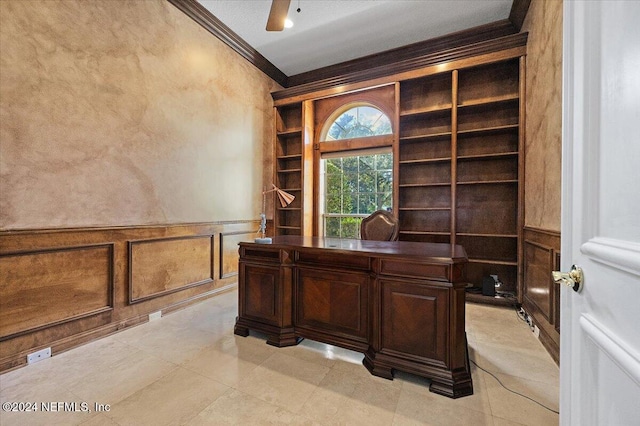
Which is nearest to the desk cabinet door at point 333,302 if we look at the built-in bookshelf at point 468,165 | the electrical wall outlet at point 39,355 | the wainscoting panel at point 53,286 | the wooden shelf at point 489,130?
the wainscoting panel at point 53,286

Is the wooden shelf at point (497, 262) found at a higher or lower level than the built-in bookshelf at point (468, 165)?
lower

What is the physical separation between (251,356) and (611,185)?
220cm

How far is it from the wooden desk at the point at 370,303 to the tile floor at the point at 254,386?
0.14 meters

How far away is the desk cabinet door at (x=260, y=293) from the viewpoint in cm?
224

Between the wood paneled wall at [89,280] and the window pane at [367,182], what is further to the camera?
the window pane at [367,182]

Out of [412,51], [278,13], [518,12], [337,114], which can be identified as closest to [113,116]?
[278,13]

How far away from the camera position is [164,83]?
286 cm

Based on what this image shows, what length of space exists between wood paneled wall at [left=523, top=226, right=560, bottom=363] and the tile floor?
0.48 ft

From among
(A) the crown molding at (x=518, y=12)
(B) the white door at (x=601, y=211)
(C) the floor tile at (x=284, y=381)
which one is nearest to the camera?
(B) the white door at (x=601, y=211)

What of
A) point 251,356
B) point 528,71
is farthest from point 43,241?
point 528,71

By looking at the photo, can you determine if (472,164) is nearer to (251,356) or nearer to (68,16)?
(251,356)

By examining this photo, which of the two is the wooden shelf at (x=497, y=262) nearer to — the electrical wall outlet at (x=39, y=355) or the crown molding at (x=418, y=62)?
the crown molding at (x=418, y=62)

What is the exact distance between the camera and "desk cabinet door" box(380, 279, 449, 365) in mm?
1650

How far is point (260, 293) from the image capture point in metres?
2.32
